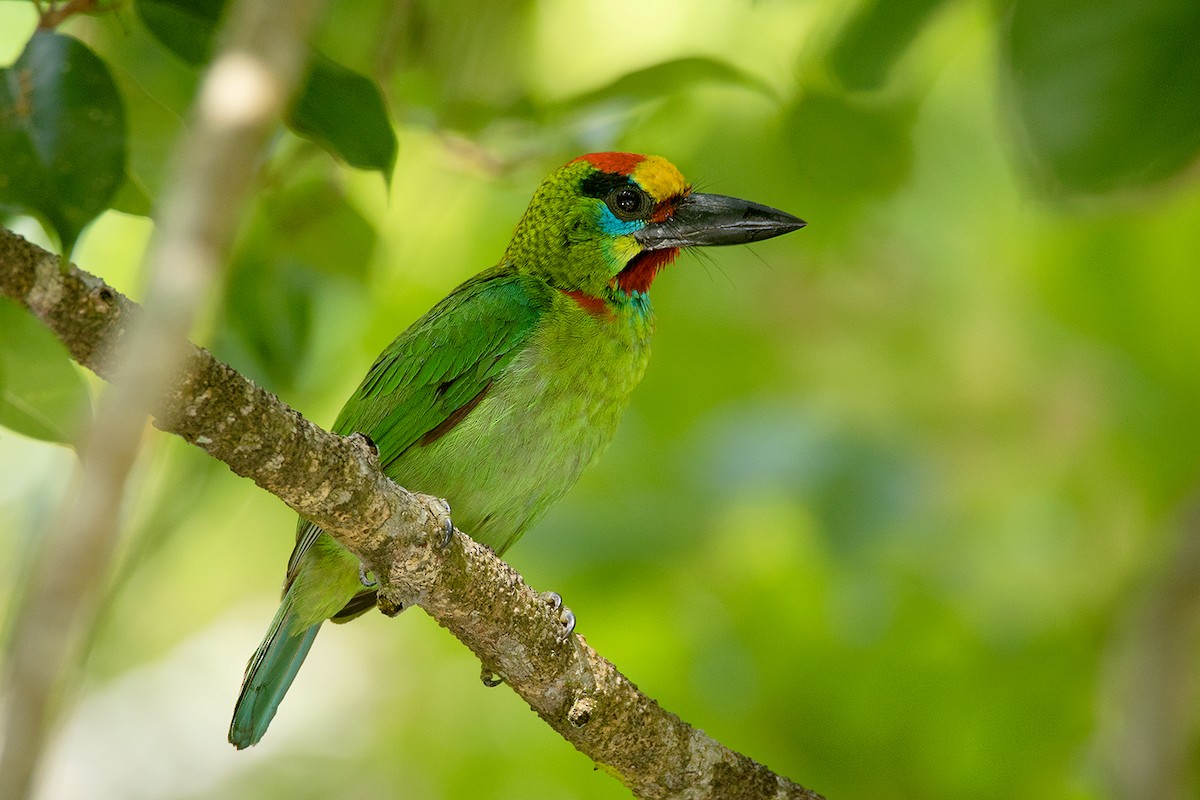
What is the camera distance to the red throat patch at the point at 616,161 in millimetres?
3582

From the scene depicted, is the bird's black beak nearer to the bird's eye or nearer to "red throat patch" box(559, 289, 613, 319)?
the bird's eye

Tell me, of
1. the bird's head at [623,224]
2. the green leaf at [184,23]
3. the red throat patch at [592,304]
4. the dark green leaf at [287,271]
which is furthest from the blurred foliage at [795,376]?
the red throat patch at [592,304]

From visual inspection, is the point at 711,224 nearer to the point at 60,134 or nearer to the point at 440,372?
the point at 440,372

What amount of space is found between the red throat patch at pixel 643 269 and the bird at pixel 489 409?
13mm

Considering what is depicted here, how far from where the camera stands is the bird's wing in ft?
10.2

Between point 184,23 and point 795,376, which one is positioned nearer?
point 184,23

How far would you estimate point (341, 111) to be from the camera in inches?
85.5

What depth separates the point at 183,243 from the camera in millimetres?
861

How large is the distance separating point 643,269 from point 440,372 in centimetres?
73

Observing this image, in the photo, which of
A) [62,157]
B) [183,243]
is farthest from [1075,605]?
[183,243]

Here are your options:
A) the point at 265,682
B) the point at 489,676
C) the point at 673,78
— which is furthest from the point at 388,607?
the point at 673,78

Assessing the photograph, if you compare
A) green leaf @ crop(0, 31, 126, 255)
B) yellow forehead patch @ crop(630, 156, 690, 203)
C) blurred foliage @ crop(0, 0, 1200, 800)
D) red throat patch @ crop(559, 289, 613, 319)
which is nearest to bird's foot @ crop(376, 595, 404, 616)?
blurred foliage @ crop(0, 0, 1200, 800)

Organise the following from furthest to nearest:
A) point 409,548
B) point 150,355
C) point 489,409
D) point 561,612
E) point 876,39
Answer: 1. point 489,409
2. point 561,612
3. point 876,39
4. point 409,548
5. point 150,355

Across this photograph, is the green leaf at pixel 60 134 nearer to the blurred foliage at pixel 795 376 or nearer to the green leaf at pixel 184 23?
the green leaf at pixel 184 23
